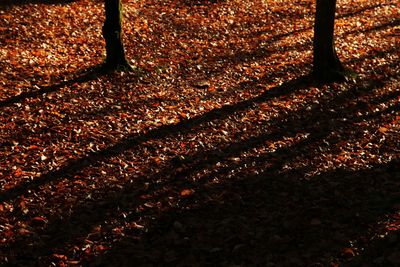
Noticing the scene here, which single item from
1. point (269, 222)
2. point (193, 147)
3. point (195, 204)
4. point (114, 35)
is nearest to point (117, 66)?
point (114, 35)

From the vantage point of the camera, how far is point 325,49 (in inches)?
436

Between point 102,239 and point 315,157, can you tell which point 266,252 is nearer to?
point 102,239

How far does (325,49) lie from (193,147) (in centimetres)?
435

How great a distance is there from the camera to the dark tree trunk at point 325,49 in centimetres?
1090

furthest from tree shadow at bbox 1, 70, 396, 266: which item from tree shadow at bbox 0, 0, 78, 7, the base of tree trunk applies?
tree shadow at bbox 0, 0, 78, 7

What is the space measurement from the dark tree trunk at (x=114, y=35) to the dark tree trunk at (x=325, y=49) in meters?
4.03

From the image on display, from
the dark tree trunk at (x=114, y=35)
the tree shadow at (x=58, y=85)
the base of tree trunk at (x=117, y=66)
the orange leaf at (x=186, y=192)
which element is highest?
the dark tree trunk at (x=114, y=35)

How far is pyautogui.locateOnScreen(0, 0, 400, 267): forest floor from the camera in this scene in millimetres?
6141

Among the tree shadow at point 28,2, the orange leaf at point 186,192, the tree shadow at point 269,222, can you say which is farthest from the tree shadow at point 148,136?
the tree shadow at point 28,2

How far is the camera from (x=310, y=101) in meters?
10.3

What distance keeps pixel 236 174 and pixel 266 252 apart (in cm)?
181

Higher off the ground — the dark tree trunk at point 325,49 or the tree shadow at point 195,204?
the dark tree trunk at point 325,49

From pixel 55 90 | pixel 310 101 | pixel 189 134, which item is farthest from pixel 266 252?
pixel 55 90

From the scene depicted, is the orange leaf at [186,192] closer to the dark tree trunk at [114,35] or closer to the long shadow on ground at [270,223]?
the long shadow on ground at [270,223]
